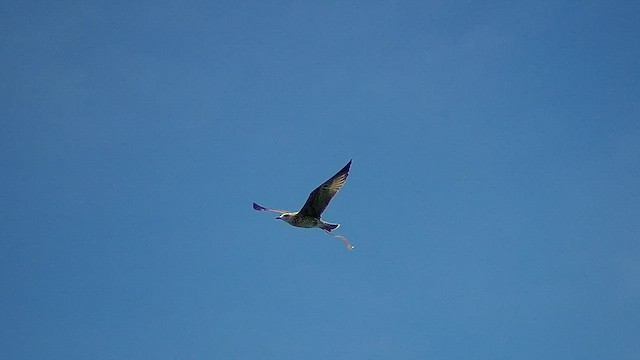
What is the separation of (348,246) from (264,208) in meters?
3.69

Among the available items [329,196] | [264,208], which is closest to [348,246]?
[329,196]

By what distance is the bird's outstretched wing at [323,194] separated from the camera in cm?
1922

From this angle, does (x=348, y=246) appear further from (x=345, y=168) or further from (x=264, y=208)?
(x=264, y=208)

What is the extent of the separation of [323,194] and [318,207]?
→ 23.5 inches

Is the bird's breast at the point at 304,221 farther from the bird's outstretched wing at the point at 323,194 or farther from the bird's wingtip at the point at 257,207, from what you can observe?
the bird's wingtip at the point at 257,207

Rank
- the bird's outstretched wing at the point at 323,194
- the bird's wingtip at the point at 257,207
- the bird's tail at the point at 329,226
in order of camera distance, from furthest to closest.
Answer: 1. the bird's wingtip at the point at 257,207
2. the bird's tail at the point at 329,226
3. the bird's outstretched wing at the point at 323,194

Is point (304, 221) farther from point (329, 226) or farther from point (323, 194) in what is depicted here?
point (323, 194)

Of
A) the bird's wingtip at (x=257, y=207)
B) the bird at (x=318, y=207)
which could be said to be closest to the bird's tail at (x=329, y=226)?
the bird at (x=318, y=207)

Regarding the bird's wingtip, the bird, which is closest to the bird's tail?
the bird

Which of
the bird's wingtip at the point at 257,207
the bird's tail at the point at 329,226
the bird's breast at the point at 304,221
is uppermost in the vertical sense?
the bird's wingtip at the point at 257,207

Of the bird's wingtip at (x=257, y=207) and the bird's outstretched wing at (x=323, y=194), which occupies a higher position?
the bird's wingtip at (x=257, y=207)

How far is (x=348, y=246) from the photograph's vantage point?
19.5m

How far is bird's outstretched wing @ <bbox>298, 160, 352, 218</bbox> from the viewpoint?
19.2m

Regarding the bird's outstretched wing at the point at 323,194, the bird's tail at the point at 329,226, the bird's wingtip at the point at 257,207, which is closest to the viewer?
the bird's outstretched wing at the point at 323,194
